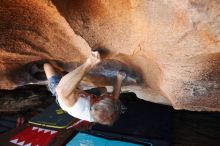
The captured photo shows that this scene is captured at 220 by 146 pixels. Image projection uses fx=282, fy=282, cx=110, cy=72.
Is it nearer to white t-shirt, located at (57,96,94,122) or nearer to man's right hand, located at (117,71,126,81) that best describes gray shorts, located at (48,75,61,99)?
white t-shirt, located at (57,96,94,122)

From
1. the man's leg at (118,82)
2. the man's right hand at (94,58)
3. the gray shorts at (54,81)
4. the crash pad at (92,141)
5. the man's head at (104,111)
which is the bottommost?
the crash pad at (92,141)

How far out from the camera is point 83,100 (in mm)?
1661

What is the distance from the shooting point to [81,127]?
2.92 meters

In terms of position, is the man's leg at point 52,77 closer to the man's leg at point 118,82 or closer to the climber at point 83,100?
the climber at point 83,100

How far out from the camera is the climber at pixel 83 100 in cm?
151

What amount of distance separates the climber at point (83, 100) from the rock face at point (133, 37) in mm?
120

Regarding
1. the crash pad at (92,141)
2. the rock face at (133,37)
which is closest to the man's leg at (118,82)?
the rock face at (133,37)

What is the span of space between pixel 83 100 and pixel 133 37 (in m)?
0.49

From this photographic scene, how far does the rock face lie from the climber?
12 cm

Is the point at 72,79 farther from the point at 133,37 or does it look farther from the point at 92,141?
the point at 92,141

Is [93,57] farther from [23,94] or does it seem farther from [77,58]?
[23,94]

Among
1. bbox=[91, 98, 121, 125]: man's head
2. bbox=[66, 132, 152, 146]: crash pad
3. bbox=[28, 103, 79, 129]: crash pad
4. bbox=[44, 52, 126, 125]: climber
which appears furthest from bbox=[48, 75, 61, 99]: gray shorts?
bbox=[28, 103, 79, 129]: crash pad

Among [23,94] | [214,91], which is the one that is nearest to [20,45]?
[214,91]

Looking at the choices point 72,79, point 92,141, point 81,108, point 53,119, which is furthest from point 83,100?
point 53,119
